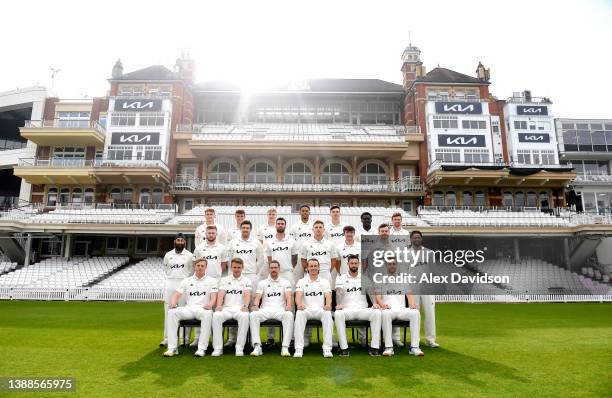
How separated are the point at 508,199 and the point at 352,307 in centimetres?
3253

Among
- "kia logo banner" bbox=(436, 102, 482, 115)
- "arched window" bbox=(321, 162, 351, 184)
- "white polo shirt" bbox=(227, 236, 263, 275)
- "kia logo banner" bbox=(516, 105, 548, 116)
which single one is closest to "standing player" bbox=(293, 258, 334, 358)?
"white polo shirt" bbox=(227, 236, 263, 275)

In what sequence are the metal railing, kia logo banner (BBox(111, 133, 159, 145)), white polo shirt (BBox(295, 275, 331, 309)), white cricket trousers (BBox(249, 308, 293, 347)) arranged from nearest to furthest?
white cricket trousers (BBox(249, 308, 293, 347)), white polo shirt (BBox(295, 275, 331, 309)), the metal railing, kia logo banner (BBox(111, 133, 159, 145))

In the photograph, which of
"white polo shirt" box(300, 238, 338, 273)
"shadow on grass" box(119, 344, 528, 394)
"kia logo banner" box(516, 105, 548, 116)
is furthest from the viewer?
"kia logo banner" box(516, 105, 548, 116)

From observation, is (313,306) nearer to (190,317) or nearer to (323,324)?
(323,324)

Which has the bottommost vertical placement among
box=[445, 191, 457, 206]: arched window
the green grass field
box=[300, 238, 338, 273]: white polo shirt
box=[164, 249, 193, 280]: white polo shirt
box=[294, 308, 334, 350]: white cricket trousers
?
the green grass field

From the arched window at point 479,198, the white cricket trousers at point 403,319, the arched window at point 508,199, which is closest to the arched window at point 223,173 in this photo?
the arched window at point 479,198

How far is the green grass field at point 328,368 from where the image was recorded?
5277mm

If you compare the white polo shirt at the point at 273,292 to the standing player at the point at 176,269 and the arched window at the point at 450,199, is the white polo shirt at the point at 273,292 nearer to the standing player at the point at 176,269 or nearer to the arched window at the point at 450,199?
the standing player at the point at 176,269

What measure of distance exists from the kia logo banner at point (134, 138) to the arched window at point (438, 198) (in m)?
24.2

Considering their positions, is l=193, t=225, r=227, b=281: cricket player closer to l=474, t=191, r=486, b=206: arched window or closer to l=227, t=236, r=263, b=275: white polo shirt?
l=227, t=236, r=263, b=275: white polo shirt

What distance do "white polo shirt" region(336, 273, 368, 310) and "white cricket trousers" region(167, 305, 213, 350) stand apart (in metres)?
2.49

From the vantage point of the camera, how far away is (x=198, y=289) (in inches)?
306

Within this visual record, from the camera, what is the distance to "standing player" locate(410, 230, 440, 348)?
8.09 meters

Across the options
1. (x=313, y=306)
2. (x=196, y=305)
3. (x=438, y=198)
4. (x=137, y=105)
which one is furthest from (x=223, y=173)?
(x=313, y=306)
